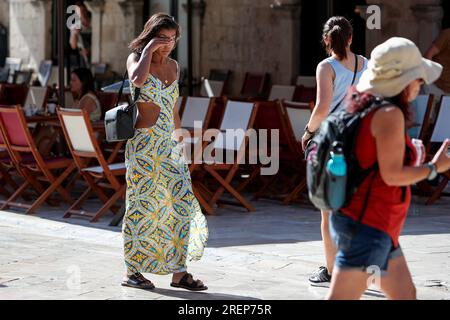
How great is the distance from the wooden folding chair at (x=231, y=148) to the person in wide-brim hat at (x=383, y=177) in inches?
209

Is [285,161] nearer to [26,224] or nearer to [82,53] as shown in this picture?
[26,224]

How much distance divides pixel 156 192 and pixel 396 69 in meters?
2.60

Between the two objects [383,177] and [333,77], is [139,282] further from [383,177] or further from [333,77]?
[383,177]

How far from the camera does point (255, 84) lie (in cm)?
1758

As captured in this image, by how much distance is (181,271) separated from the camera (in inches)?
282

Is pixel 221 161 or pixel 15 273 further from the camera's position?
pixel 221 161

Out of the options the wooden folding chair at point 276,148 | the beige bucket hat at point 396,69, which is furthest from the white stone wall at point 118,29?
the beige bucket hat at point 396,69

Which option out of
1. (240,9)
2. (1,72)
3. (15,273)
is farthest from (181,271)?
(1,72)

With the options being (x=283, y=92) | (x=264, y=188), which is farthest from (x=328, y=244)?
(x=283, y=92)

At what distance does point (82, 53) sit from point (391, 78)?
50.9ft

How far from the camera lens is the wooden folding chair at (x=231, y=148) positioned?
10.3 m

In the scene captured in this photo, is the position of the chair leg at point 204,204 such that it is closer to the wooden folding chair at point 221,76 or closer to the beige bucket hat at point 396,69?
the beige bucket hat at point 396,69

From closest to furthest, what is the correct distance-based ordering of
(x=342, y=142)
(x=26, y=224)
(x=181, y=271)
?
(x=342, y=142)
(x=181, y=271)
(x=26, y=224)

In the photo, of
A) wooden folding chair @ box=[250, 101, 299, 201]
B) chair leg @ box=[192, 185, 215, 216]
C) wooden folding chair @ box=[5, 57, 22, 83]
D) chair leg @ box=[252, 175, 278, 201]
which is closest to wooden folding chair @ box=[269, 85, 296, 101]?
wooden folding chair @ box=[250, 101, 299, 201]
